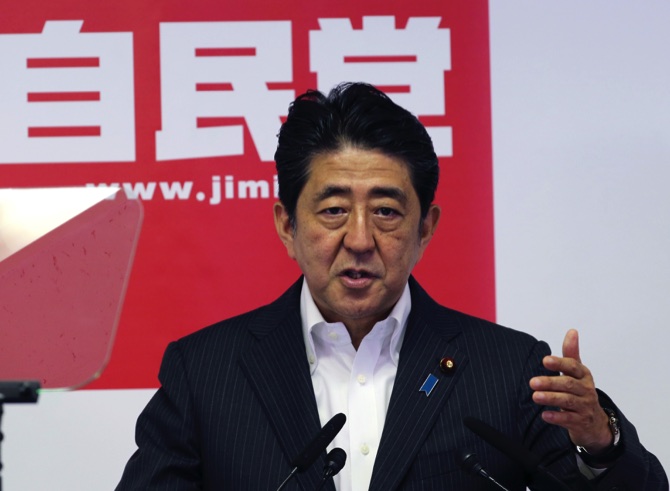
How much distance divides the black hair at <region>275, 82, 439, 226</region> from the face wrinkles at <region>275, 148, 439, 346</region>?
23mm

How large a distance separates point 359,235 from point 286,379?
34 centimetres

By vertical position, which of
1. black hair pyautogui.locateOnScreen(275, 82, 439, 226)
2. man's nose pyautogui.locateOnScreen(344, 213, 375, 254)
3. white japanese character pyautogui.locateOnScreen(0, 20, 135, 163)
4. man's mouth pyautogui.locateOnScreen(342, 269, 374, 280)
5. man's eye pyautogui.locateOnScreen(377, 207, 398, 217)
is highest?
white japanese character pyautogui.locateOnScreen(0, 20, 135, 163)

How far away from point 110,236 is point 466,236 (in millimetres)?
1809

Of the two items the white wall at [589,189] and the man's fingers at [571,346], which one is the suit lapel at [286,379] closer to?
the man's fingers at [571,346]

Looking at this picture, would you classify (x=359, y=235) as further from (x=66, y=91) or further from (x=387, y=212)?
(x=66, y=91)

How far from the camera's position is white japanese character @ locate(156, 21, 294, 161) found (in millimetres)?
3049

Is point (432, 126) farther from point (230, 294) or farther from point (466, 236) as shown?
point (230, 294)

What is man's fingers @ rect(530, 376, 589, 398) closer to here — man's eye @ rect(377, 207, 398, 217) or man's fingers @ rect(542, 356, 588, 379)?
man's fingers @ rect(542, 356, 588, 379)

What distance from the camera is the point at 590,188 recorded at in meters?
3.09

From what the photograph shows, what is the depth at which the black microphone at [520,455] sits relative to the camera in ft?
5.50

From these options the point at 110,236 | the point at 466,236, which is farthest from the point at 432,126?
the point at 110,236

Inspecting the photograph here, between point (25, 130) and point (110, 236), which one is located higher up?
point (25, 130)

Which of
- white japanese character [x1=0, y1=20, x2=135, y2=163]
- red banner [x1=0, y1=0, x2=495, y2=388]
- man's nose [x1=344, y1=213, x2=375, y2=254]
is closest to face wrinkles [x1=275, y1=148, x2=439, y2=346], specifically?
man's nose [x1=344, y1=213, x2=375, y2=254]

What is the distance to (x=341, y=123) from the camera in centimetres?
219
